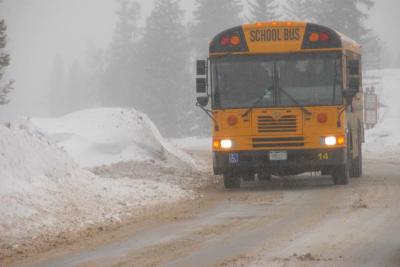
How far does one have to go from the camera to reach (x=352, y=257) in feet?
32.2

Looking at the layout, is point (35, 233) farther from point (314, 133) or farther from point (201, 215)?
point (314, 133)

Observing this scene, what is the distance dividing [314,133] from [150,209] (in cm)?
438


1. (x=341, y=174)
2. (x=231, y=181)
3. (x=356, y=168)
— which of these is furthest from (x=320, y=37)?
(x=356, y=168)

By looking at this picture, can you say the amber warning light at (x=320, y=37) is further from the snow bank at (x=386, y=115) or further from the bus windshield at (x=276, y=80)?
the snow bank at (x=386, y=115)

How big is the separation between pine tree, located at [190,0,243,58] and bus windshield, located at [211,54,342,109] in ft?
187

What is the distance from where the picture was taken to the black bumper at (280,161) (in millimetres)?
18703

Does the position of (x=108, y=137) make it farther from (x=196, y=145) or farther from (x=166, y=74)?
(x=166, y=74)

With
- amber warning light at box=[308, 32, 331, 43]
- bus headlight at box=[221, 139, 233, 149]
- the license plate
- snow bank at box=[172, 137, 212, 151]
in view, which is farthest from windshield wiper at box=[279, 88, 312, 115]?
snow bank at box=[172, 137, 212, 151]

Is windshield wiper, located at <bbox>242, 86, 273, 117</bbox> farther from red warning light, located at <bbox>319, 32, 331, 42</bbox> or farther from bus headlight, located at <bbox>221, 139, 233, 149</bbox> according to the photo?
red warning light, located at <bbox>319, 32, 331, 42</bbox>

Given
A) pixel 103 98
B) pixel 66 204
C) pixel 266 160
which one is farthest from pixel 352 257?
pixel 103 98

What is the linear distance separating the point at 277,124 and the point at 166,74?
184 ft

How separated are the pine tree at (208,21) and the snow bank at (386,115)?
13006 millimetres

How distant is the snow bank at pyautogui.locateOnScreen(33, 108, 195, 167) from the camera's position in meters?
24.8

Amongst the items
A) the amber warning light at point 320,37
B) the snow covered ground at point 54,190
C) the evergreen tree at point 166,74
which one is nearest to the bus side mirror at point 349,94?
the amber warning light at point 320,37
